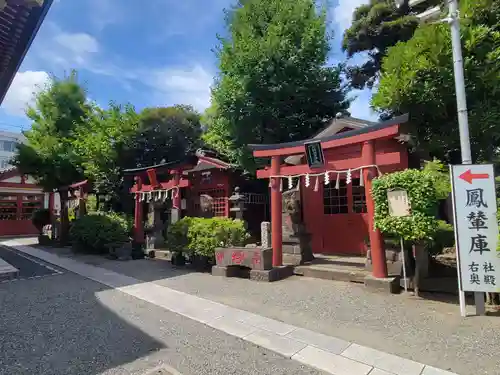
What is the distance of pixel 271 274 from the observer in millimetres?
7988

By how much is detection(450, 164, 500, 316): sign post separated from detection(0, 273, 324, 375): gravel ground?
131 inches

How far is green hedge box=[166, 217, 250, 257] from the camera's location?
9.38 metres

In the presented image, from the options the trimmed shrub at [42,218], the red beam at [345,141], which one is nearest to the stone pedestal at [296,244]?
the red beam at [345,141]

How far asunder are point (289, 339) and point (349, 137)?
477 cm

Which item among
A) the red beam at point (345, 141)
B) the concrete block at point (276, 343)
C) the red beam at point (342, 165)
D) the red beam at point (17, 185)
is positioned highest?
the red beam at point (17, 185)

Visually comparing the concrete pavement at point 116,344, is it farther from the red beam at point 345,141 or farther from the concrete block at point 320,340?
the red beam at point 345,141

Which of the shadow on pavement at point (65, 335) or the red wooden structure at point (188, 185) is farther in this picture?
the red wooden structure at point (188, 185)

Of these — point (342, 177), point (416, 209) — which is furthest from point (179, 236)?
point (416, 209)

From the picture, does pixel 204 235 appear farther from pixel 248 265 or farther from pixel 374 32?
pixel 374 32

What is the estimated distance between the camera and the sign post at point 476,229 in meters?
5.15

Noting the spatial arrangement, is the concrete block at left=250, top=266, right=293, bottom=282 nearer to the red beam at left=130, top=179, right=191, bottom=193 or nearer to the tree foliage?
the red beam at left=130, top=179, right=191, bottom=193

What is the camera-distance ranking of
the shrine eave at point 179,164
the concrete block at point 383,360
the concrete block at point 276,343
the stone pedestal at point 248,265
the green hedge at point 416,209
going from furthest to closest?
the shrine eave at point 179,164 < the stone pedestal at point 248,265 < the green hedge at point 416,209 < the concrete block at point 276,343 < the concrete block at point 383,360

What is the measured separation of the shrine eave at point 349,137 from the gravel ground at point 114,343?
4.87 metres

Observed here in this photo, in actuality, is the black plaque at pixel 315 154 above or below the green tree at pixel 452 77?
below
